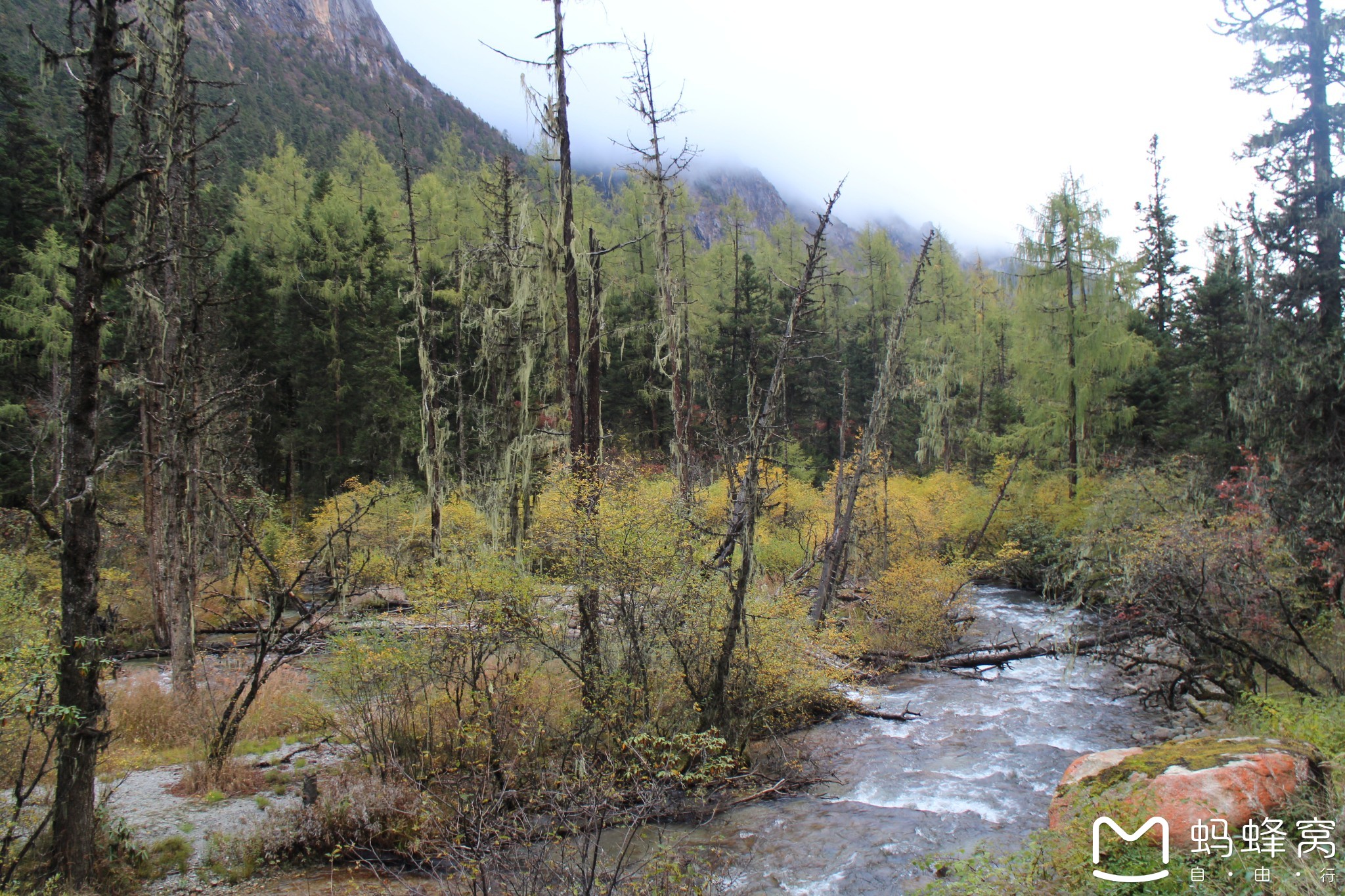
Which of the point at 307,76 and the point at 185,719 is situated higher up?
the point at 307,76

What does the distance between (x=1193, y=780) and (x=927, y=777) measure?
4.44m

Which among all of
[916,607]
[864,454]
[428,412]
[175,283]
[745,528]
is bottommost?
[916,607]

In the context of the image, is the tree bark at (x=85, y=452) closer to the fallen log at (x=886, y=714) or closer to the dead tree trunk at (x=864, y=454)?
the fallen log at (x=886, y=714)

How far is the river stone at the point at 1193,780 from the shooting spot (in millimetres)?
5090

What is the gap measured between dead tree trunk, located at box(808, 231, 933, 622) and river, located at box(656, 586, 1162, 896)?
236 centimetres

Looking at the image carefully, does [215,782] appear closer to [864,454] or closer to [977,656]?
[864,454]

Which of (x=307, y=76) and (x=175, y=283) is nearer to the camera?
(x=175, y=283)

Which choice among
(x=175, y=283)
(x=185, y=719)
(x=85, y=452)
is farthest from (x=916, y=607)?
(x=175, y=283)

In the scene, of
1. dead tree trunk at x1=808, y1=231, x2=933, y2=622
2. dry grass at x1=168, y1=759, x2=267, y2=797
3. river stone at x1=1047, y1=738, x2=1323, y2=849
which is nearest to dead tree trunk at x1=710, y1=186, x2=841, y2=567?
river stone at x1=1047, y1=738, x2=1323, y2=849

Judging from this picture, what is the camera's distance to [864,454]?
1509cm

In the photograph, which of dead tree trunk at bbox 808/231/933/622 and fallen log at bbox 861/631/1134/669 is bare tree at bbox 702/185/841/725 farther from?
fallen log at bbox 861/631/1134/669

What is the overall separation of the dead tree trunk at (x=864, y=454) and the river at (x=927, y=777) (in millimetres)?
2360

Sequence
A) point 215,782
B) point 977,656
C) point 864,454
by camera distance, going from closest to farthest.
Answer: point 215,782
point 977,656
point 864,454

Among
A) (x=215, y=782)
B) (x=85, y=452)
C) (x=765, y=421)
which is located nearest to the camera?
(x=85, y=452)
